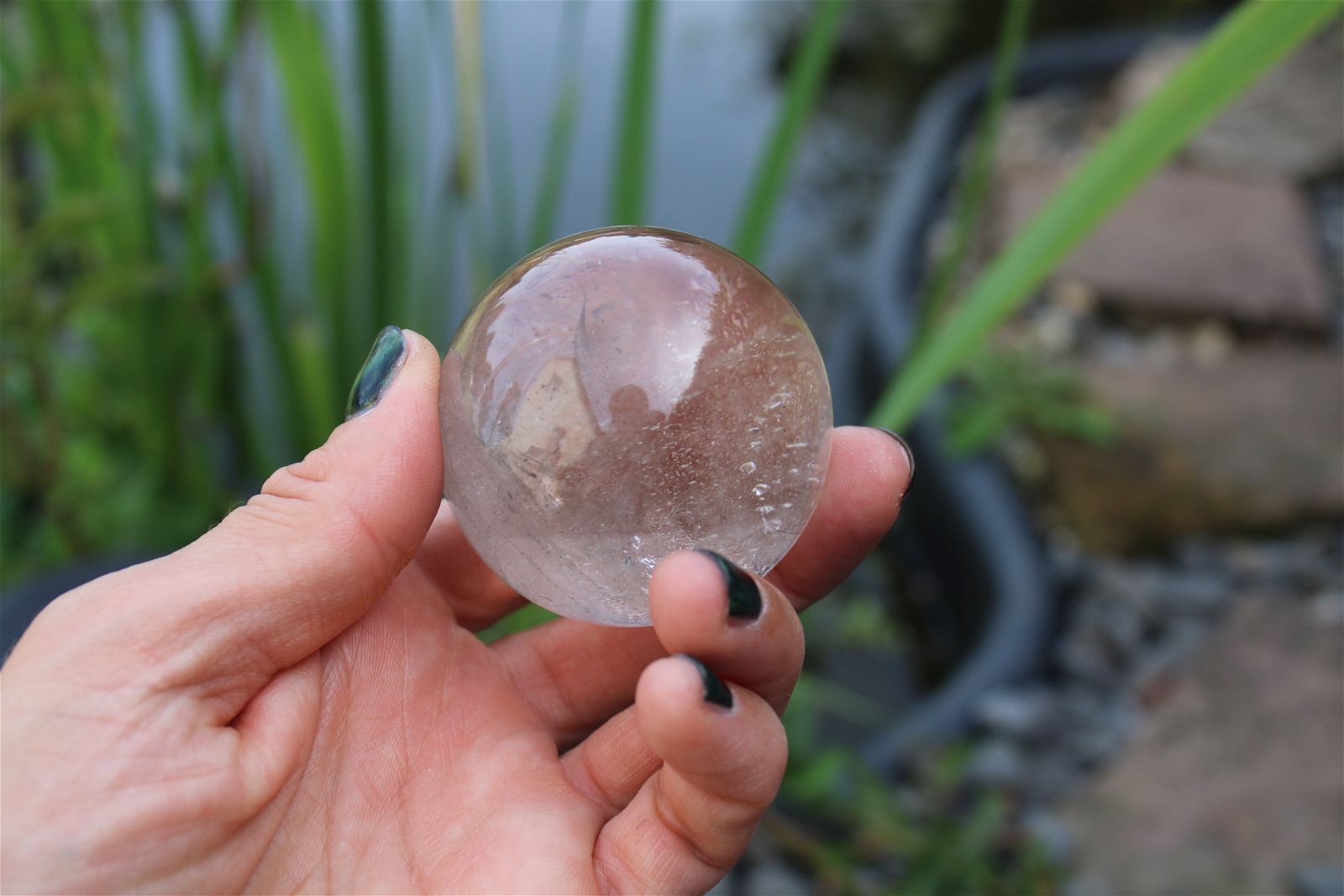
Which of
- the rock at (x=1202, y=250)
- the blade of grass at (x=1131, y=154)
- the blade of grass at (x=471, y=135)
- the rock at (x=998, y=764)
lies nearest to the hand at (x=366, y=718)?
the blade of grass at (x=1131, y=154)

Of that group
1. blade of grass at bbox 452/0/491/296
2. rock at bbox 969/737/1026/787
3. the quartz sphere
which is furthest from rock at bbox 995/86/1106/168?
the quartz sphere

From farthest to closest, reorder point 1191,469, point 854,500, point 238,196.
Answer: point 1191,469, point 238,196, point 854,500

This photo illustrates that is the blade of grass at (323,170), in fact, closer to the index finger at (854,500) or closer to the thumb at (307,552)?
the thumb at (307,552)

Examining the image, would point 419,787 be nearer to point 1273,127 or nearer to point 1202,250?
point 1202,250

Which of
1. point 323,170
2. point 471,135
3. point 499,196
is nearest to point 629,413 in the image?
point 471,135

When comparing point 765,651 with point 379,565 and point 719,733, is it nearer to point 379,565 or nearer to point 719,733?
point 719,733

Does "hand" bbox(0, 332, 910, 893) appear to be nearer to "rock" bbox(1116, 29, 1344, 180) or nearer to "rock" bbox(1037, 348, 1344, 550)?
"rock" bbox(1037, 348, 1344, 550)
